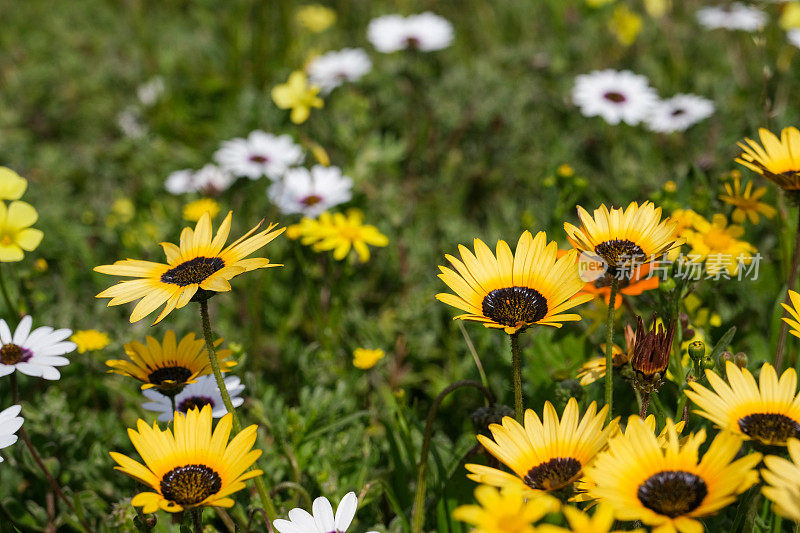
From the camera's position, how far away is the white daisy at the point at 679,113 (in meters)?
3.38

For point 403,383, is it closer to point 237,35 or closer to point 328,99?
point 328,99

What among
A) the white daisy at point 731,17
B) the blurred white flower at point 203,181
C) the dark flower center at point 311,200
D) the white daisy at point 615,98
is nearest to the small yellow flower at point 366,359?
the dark flower center at point 311,200

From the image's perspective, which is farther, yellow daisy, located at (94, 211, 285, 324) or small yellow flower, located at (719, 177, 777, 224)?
small yellow flower, located at (719, 177, 777, 224)

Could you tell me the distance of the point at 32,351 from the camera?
65.9 inches

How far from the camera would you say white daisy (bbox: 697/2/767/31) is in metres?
4.20

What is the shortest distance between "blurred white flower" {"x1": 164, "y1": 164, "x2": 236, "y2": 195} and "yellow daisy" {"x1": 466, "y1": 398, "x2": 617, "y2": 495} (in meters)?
2.32

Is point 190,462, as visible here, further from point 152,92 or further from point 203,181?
point 152,92

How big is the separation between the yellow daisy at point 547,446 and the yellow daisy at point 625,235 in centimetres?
32

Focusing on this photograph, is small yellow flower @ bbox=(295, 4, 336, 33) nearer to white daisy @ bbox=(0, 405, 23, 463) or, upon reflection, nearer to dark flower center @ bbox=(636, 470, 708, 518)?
white daisy @ bbox=(0, 405, 23, 463)

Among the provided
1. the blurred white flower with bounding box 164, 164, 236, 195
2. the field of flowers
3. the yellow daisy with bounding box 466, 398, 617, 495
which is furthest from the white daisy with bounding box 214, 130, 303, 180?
the yellow daisy with bounding box 466, 398, 617, 495

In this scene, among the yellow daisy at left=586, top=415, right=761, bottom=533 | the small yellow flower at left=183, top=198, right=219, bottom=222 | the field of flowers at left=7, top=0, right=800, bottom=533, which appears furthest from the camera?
the small yellow flower at left=183, top=198, right=219, bottom=222

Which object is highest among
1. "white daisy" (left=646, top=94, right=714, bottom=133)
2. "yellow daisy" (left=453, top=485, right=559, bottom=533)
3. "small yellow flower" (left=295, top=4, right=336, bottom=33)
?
"small yellow flower" (left=295, top=4, right=336, bottom=33)

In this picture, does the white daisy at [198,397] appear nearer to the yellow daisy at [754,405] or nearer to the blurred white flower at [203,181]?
the yellow daisy at [754,405]

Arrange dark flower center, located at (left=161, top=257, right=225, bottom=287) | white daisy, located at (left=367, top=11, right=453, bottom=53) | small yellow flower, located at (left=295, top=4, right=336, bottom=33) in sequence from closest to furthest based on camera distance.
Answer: dark flower center, located at (left=161, top=257, right=225, bottom=287) < white daisy, located at (left=367, top=11, right=453, bottom=53) < small yellow flower, located at (left=295, top=4, right=336, bottom=33)
